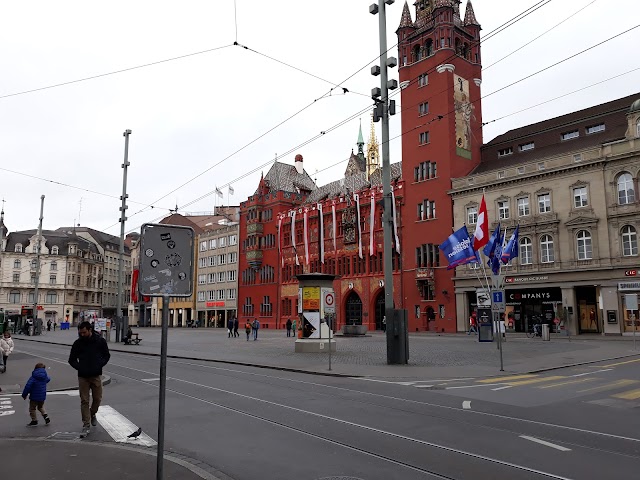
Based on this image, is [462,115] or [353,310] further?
[353,310]

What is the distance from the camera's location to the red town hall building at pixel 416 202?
5300 cm

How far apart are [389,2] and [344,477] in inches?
759

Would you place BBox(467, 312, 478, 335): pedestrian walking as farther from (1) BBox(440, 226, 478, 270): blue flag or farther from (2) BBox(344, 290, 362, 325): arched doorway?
(1) BBox(440, 226, 478, 270): blue flag

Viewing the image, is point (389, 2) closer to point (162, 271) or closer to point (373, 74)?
point (373, 74)

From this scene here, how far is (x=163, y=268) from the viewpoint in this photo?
5.45m

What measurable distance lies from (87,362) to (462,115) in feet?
166

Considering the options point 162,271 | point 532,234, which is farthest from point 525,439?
point 532,234

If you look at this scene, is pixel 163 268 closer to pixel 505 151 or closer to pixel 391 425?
pixel 391 425

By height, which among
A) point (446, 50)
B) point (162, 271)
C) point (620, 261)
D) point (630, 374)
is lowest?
point (630, 374)

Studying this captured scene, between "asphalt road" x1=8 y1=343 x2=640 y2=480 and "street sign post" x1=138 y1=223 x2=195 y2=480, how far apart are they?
2.04 metres

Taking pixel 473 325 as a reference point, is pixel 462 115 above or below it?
above

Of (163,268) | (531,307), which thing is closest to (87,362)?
(163,268)

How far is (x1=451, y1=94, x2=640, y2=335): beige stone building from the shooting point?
4056cm

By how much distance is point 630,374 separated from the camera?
692 inches
